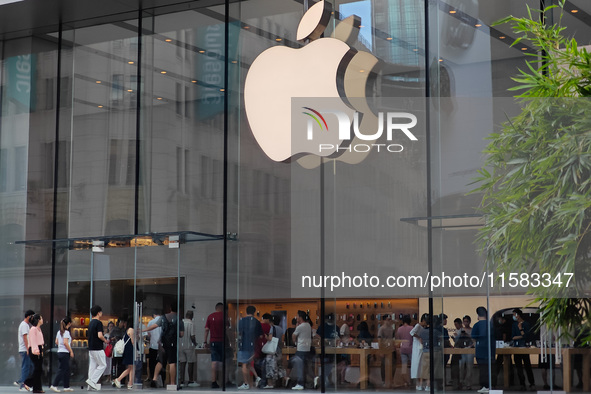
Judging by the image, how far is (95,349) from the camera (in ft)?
51.6

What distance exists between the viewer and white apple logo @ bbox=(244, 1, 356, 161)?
1499 centimetres

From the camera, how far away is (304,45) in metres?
15.5

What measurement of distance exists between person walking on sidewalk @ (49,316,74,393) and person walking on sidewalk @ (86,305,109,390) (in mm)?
377

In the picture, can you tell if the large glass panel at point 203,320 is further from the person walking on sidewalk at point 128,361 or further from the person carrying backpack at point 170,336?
the person walking on sidewalk at point 128,361

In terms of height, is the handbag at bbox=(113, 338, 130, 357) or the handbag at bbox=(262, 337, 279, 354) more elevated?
the handbag at bbox=(262, 337, 279, 354)

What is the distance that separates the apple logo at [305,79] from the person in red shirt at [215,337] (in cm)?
304

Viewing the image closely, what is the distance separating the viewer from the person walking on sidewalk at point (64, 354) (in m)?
15.5

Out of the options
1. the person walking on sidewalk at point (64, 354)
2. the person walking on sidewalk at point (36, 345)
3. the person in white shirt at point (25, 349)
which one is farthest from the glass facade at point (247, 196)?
the person walking on sidewalk at point (36, 345)

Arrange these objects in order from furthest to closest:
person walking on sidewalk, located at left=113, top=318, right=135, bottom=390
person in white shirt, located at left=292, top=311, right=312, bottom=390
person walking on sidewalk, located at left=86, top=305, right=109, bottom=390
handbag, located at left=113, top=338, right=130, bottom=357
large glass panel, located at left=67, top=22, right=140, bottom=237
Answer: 1. large glass panel, located at left=67, top=22, right=140, bottom=237
2. handbag, located at left=113, top=338, right=130, bottom=357
3. person walking on sidewalk, located at left=113, top=318, right=135, bottom=390
4. person walking on sidewalk, located at left=86, top=305, right=109, bottom=390
5. person in white shirt, located at left=292, top=311, right=312, bottom=390

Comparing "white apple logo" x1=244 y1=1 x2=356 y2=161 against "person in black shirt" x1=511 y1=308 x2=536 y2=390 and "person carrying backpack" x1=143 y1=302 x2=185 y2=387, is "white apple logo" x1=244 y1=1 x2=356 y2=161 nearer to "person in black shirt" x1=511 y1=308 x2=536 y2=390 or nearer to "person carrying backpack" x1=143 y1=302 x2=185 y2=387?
"person carrying backpack" x1=143 y1=302 x2=185 y2=387

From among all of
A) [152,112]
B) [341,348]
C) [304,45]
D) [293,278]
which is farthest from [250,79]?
[341,348]

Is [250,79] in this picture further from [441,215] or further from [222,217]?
[441,215]

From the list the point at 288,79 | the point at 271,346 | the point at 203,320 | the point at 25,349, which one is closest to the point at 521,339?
the point at 271,346

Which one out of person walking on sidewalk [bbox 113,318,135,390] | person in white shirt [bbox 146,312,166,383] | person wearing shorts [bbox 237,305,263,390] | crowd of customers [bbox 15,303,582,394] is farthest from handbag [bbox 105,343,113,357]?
person wearing shorts [bbox 237,305,263,390]
